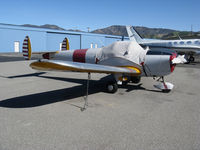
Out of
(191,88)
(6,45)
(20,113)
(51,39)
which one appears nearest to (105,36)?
(51,39)

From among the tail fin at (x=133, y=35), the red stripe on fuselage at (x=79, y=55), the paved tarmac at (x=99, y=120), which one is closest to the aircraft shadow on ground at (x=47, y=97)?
the paved tarmac at (x=99, y=120)

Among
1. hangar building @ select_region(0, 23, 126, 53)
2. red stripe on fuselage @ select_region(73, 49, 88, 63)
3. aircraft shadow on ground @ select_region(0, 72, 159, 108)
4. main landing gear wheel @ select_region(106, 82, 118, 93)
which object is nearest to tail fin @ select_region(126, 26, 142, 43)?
hangar building @ select_region(0, 23, 126, 53)

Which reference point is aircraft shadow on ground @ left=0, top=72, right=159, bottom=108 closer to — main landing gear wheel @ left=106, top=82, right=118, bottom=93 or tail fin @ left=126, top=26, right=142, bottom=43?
main landing gear wheel @ left=106, top=82, right=118, bottom=93

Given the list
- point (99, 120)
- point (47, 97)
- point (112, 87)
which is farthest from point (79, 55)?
point (99, 120)

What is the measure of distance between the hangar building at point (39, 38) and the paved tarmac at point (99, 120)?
92.2 feet

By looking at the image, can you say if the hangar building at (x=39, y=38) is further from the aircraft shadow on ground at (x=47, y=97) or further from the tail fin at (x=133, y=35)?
the aircraft shadow on ground at (x=47, y=97)

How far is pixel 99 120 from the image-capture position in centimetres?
480

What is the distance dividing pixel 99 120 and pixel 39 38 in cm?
3479

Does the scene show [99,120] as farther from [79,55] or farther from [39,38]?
[39,38]

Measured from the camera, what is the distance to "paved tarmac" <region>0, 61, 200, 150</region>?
365 cm

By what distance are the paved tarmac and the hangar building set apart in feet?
92.2

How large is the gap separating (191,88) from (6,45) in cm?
3227

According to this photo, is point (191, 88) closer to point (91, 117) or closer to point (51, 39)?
point (91, 117)

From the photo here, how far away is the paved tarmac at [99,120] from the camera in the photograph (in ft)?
12.0
